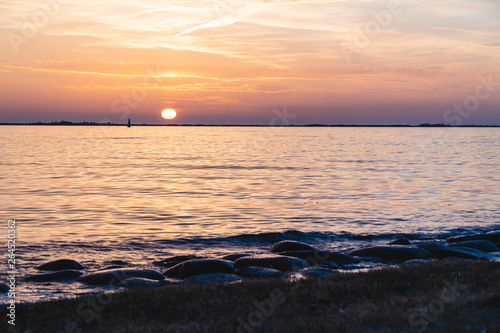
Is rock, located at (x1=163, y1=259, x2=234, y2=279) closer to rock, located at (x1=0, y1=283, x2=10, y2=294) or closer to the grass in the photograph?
the grass

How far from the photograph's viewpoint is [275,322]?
988 centimetres

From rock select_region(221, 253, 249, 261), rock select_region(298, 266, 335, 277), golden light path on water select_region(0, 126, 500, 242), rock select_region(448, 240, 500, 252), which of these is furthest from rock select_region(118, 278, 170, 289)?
rock select_region(448, 240, 500, 252)

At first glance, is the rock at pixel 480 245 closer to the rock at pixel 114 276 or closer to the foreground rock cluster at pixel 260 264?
the foreground rock cluster at pixel 260 264

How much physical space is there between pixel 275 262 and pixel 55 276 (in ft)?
25.0

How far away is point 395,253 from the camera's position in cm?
1939

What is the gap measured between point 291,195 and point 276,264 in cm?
2179

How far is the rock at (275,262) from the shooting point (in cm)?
1781

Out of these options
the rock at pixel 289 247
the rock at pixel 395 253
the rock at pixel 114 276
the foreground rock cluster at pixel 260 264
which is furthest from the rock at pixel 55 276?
the rock at pixel 395 253

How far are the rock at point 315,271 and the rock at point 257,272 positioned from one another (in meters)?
0.82

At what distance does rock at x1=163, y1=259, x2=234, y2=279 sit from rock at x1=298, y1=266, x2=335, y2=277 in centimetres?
249

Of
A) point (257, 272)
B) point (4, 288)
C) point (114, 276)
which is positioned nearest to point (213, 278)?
point (257, 272)

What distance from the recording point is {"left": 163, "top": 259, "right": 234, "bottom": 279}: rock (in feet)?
55.1

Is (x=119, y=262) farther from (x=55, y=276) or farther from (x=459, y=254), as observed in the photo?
(x=459, y=254)

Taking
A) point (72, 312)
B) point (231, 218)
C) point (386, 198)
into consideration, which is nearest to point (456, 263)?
point (72, 312)
